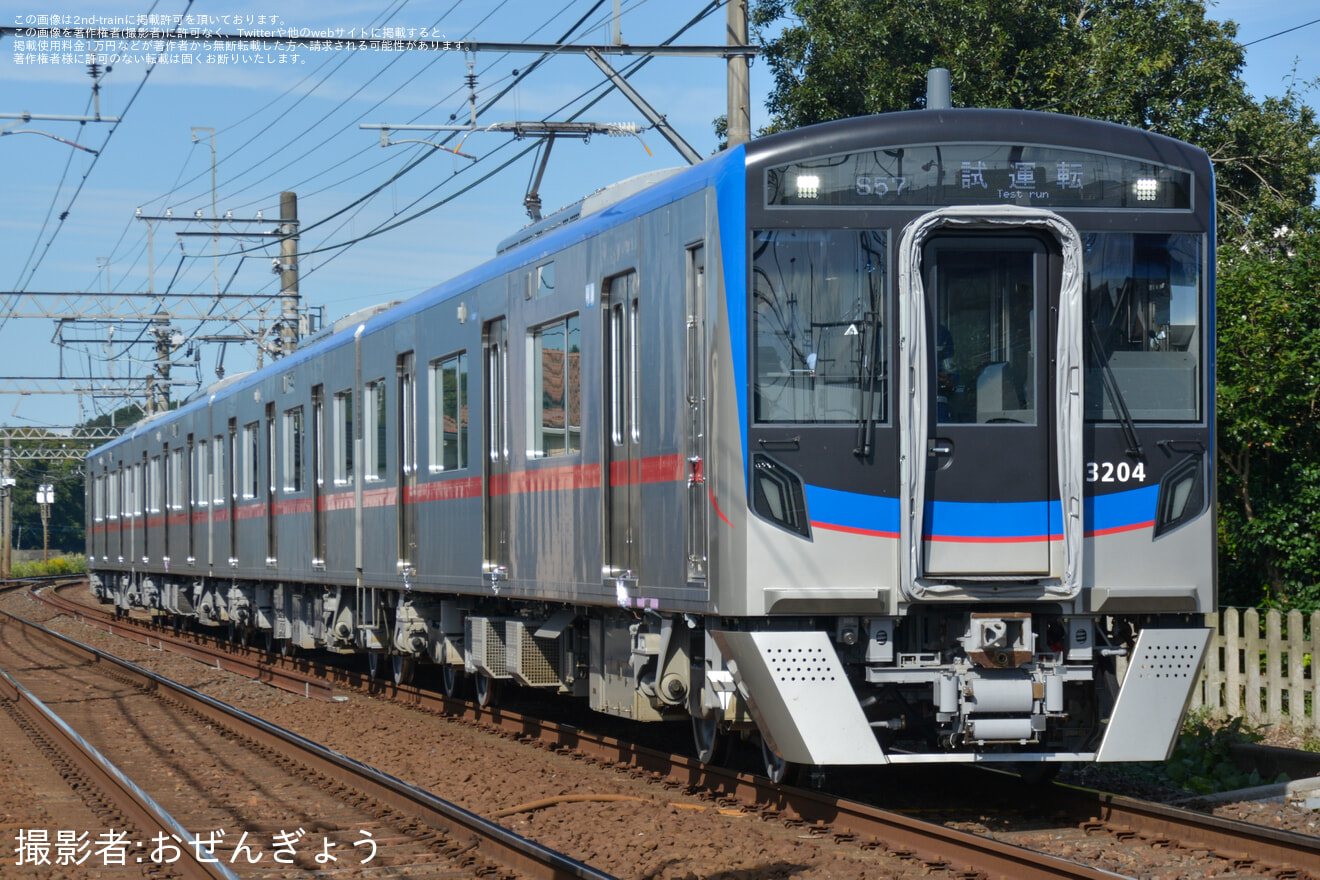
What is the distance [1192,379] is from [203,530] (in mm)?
18158

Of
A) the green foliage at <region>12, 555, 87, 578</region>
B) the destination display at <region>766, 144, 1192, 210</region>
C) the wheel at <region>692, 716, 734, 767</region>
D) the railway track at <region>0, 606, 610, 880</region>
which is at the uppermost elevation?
the destination display at <region>766, 144, 1192, 210</region>

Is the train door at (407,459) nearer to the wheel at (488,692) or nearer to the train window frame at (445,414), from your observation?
the train window frame at (445,414)

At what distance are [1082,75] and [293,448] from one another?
9.16 metres

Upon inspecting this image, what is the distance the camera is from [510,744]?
11891 millimetres

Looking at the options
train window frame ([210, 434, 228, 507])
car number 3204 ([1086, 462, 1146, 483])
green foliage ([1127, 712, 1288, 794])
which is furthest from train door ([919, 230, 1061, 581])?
train window frame ([210, 434, 228, 507])

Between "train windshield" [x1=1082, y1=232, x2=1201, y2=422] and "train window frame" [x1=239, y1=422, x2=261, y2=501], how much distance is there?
13546 mm

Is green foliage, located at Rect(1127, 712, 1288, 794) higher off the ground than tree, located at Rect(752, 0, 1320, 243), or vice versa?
tree, located at Rect(752, 0, 1320, 243)

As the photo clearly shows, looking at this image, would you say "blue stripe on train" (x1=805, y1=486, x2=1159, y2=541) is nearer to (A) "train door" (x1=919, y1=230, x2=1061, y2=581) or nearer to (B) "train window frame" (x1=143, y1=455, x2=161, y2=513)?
(A) "train door" (x1=919, y1=230, x2=1061, y2=581)

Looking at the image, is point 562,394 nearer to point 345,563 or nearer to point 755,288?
point 755,288

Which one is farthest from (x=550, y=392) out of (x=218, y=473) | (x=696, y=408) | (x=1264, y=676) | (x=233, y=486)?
(x=218, y=473)

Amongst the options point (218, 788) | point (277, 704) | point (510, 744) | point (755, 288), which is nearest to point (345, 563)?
point (277, 704)

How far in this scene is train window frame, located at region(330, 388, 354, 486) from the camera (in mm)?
15844

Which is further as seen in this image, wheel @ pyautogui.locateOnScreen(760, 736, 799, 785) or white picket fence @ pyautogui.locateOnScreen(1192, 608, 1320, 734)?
white picket fence @ pyautogui.locateOnScreen(1192, 608, 1320, 734)

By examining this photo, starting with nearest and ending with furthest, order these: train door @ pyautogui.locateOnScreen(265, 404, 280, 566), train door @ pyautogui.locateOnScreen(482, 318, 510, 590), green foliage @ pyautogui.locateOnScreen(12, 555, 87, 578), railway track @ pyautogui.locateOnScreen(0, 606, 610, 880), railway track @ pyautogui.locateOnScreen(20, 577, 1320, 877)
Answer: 1. railway track @ pyautogui.locateOnScreen(20, 577, 1320, 877)
2. railway track @ pyautogui.locateOnScreen(0, 606, 610, 880)
3. train door @ pyautogui.locateOnScreen(482, 318, 510, 590)
4. train door @ pyautogui.locateOnScreen(265, 404, 280, 566)
5. green foliage @ pyautogui.locateOnScreen(12, 555, 87, 578)
